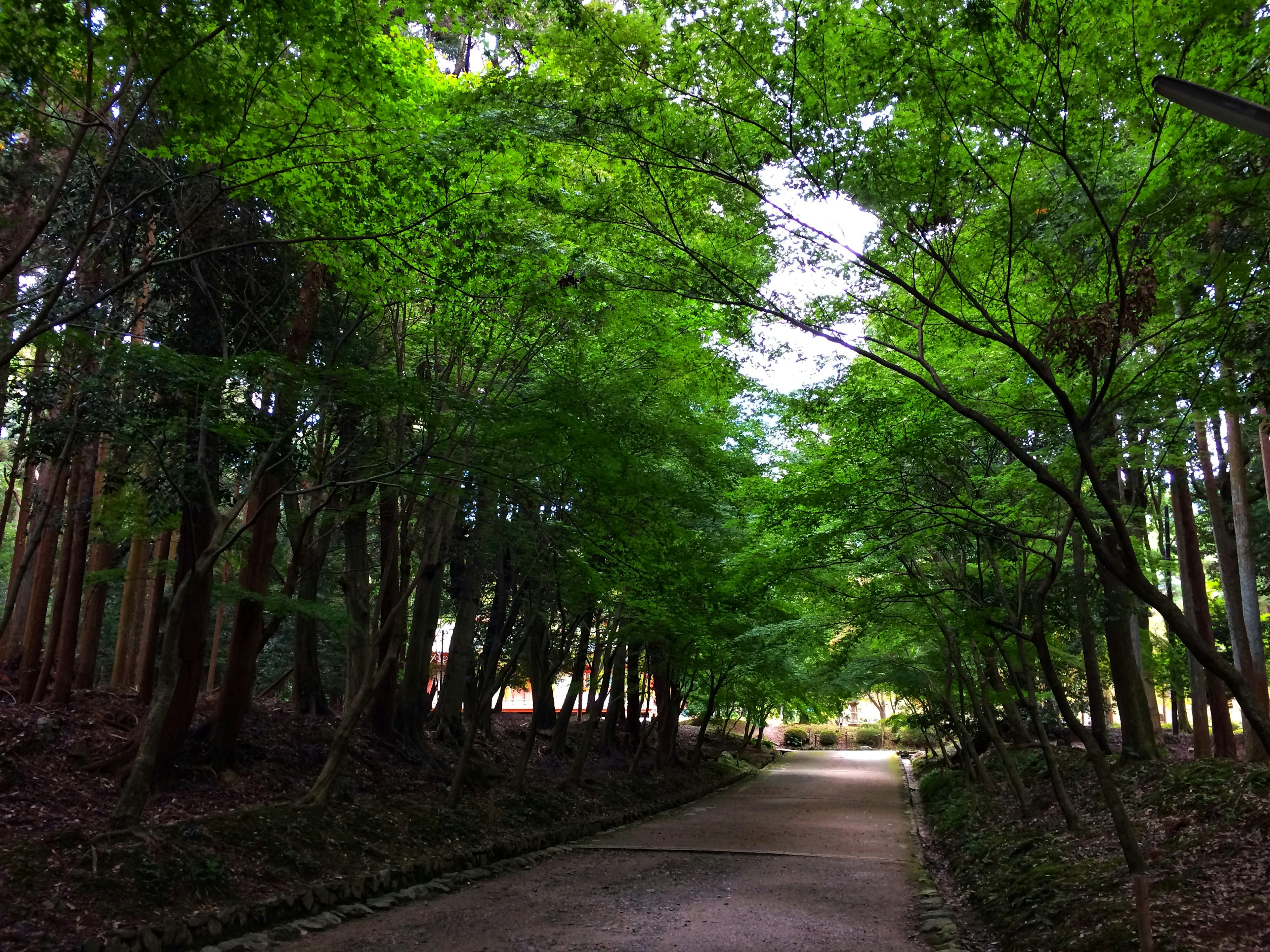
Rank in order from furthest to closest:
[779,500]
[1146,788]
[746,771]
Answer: [746,771] < [1146,788] < [779,500]

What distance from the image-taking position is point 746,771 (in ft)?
95.6

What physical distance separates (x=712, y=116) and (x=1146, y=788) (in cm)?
892

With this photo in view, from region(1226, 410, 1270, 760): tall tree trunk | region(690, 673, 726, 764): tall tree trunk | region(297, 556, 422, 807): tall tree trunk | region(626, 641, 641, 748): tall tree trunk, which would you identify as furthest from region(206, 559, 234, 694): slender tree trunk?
region(1226, 410, 1270, 760): tall tree trunk

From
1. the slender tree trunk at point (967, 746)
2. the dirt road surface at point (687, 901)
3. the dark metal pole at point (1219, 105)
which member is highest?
the dark metal pole at point (1219, 105)

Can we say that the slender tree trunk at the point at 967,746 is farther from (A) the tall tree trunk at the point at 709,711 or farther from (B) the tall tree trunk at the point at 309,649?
(B) the tall tree trunk at the point at 309,649

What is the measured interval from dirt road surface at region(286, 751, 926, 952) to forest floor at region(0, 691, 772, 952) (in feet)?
2.96

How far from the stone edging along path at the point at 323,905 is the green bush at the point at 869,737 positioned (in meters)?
39.6

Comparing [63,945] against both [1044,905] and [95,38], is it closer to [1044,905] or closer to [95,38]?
[95,38]

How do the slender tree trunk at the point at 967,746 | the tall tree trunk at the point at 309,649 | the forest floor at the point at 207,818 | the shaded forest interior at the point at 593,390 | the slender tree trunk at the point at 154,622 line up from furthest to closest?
the slender tree trunk at the point at 967,746, the tall tree trunk at the point at 309,649, the slender tree trunk at the point at 154,622, the forest floor at the point at 207,818, the shaded forest interior at the point at 593,390

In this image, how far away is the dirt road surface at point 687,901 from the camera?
647cm

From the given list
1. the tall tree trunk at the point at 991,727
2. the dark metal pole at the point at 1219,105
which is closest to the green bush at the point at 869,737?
the tall tree trunk at the point at 991,727

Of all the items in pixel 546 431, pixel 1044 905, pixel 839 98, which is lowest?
pixel 1044 905

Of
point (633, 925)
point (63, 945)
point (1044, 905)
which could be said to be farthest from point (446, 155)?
point (1044, 905)

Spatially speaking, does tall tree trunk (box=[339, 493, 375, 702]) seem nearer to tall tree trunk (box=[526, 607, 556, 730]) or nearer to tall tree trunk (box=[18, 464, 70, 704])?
tall tree trunk (box=[526, 607, 556, 730])
